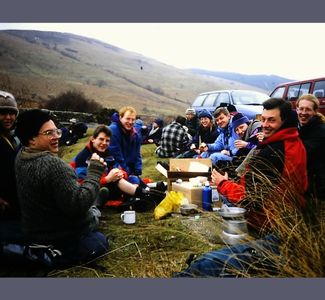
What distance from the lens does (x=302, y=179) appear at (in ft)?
7.70

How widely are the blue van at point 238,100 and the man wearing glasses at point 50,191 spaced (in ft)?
7.26

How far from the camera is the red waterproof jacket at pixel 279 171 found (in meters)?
2.27

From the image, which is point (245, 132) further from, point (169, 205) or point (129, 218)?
point (129, 218)

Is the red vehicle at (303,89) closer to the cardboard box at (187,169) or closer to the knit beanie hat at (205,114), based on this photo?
the cardboard box at (187,169)

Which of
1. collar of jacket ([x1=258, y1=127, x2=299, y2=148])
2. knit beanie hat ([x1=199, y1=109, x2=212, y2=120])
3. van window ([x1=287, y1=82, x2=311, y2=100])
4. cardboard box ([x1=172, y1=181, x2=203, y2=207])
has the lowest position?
cardboard box ([x1=172, y1=181, x2=203, y2=207])

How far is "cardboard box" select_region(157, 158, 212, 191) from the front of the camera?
3965mm

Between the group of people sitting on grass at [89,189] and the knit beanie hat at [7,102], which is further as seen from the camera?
the knit beanie hat at [7,102]

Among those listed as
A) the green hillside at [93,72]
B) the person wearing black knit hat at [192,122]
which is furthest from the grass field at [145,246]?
the person wearing black knit hat at [192,122]

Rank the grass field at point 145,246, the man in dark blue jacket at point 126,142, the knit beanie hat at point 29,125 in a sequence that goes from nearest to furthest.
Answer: the knit beanie hat at point 29,125 < the grass field at point 145,246 < the man in dark blue jacket at point 126,142

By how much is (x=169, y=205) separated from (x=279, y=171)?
1571 mm

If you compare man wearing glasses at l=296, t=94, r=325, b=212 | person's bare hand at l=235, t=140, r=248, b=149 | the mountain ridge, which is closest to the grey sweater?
the mountain ridge

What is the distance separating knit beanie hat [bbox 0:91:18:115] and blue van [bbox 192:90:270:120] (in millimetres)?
2102

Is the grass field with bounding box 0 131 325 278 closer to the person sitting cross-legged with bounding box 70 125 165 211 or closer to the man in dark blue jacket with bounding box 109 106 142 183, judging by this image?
the person sitting cross-legged with bounding box 70 125 165 211

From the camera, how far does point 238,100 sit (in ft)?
14.9
